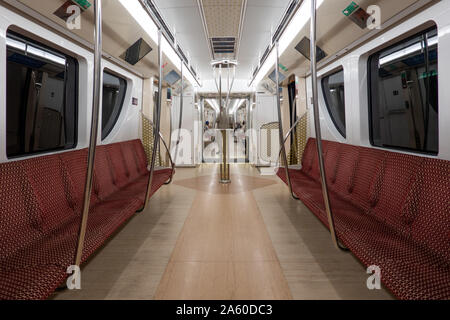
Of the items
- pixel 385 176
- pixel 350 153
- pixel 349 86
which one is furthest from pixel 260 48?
pixel 385 176

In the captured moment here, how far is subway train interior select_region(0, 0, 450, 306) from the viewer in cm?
136

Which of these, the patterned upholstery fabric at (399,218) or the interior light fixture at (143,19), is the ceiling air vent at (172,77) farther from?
the patterned upholstery fabric at (399,218)

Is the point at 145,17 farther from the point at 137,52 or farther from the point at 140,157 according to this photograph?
the point at 140,157

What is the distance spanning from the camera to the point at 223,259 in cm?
187

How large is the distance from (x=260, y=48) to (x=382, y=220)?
12.4 feet

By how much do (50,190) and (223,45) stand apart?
3.46 meters

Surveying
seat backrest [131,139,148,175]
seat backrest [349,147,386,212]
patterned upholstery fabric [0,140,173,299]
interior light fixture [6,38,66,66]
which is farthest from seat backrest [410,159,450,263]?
seat backrest [131,139,148,175]

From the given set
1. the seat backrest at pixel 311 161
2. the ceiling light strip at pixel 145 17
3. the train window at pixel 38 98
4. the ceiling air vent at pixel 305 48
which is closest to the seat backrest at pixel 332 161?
the seat backrest at pixel 311 161

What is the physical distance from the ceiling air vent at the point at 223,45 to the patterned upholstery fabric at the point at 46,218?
2.65 m

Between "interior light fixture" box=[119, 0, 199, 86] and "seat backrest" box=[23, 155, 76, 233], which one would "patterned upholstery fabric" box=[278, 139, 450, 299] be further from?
"interior light fixture" box=[119, 0, 199, 86]

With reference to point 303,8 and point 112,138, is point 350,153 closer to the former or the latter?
point 303,8

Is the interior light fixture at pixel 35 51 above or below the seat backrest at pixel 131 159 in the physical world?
above

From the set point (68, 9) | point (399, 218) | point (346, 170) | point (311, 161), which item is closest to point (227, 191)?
point (311, 161)

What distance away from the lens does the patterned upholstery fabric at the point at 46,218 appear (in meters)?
Result: 1.08
